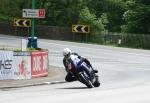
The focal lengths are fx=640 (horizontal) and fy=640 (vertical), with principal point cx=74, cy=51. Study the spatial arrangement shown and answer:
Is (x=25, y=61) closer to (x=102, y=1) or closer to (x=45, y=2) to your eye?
(x=45, y=2)

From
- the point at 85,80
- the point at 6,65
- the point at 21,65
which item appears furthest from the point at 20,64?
the point at 85,80

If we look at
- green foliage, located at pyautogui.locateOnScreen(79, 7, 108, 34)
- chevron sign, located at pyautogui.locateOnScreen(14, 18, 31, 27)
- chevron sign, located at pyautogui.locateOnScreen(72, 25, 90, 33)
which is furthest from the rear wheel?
chevron sign, located at pyautogui.locateOnScreen(14, 18, 31, 27)

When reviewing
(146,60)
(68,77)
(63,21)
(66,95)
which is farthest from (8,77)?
(63,21)

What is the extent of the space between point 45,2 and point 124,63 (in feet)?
107

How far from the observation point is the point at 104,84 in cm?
2527

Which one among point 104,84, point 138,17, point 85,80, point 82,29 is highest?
point 138,17

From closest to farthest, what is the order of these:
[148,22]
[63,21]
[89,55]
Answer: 1. [89,55]
2. [148,22]
3. [63,21]

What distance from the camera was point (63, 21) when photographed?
66812mm

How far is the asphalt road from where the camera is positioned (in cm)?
1731

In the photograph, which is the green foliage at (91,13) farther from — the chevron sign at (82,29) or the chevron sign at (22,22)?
the chevron sign at (22,22)

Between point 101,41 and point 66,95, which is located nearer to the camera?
point 66,95

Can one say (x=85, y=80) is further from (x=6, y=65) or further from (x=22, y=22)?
(x=22, y=22)

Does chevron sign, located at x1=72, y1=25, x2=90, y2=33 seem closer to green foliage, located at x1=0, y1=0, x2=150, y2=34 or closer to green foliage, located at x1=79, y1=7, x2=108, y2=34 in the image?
green foliage, located at x1=0, y1=0, x2=150, y2=34

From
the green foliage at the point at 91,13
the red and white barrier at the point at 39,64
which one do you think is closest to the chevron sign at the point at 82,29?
the green foliage at the point at 91,13
